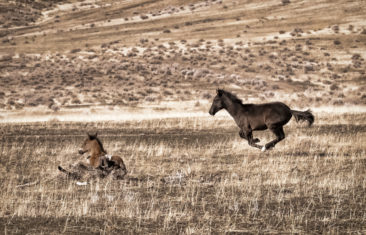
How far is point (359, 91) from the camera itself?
49688 mm

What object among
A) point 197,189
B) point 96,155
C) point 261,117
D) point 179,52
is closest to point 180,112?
point 261,117

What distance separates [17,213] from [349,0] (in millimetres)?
74686

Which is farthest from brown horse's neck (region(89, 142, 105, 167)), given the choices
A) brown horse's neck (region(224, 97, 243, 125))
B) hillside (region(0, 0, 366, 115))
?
hillside (region(0, 0, 366, 115))

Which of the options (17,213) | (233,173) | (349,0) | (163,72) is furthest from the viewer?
(349,0)

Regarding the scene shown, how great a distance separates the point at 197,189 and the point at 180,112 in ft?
87.1

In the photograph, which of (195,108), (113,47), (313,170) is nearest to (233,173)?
(313,170)

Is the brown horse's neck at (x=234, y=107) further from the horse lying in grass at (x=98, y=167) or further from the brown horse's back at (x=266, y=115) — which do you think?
the horse lying in grass at (x=98, y=167)

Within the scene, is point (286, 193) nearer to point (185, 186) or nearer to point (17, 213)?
point (185, 186)

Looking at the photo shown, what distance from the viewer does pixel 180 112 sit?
38156 millimetres

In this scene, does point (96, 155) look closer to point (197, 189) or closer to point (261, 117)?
point (197, 189)

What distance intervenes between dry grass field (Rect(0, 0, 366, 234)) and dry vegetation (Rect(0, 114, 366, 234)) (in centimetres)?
4

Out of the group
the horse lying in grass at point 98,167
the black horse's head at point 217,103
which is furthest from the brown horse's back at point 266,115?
the horse lying in grass at point 98,167

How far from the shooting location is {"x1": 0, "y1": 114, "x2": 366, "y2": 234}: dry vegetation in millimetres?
8891

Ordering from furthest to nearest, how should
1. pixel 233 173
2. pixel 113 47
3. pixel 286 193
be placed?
pixel 113 47, pixel 233 173, pixel 286 193
